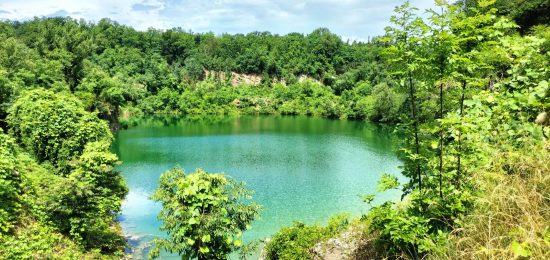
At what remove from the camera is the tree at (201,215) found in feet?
24.5

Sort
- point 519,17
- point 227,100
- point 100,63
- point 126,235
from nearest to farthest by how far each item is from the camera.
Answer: point 126,235
point 519,17
point 100,63
point 227,100

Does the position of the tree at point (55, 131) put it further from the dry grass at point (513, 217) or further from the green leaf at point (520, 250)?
the green leaf at point (520, 250)

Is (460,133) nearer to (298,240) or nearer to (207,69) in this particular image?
(298,240)

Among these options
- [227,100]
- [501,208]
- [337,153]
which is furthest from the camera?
[227,100]

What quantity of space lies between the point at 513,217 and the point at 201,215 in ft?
18.5

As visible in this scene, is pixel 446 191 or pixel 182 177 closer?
pixel 446 191

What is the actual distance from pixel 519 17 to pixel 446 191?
29.7 m

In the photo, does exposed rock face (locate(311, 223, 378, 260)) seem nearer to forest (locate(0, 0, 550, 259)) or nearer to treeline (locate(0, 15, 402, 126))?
forest (locate(0, 0, 550, 259))

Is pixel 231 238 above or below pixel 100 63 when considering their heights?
below

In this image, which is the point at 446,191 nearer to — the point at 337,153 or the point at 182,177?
the point at 182,177

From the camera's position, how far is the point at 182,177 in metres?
8.51

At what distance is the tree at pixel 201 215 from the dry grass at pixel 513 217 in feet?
15.7

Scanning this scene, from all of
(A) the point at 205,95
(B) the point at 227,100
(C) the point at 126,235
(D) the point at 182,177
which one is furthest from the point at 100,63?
(D) the point at 182,177

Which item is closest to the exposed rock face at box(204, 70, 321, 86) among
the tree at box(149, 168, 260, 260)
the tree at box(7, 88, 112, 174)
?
the tree at box(7, 88, 112, 174)
